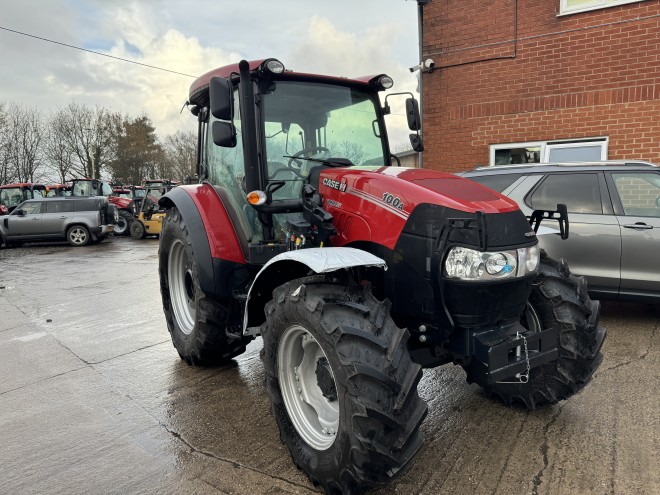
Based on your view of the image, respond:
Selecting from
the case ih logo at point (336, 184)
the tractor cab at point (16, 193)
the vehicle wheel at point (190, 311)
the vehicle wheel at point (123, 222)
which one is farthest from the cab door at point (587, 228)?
the tractor cab at point (16, 193)

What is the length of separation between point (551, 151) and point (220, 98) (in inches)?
239

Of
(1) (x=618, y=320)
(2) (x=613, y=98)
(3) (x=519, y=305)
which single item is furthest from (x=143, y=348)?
(2) (x=613, y=98)

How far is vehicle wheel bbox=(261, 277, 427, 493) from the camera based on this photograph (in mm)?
2098

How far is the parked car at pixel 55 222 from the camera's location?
15992 mm

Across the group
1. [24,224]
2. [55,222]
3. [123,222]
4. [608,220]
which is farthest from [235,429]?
[123,222]

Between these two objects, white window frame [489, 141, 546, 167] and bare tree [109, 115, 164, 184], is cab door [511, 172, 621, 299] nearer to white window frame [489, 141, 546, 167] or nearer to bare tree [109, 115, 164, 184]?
white window frame [489, 141, 546, 167]

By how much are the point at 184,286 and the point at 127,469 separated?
2.02 m

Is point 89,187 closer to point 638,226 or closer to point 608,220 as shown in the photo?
point 608,220

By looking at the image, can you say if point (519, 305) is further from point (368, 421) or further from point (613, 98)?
point (613, 98)

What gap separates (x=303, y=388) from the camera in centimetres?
272

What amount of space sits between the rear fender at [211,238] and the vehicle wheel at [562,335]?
187cm

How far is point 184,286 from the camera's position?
4.53 metres

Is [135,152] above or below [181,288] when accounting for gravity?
above

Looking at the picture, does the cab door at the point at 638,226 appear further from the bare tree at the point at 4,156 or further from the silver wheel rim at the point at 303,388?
the bare tree at the point at 4,156
